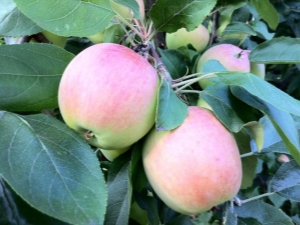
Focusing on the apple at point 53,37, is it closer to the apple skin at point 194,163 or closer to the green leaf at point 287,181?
the apple skin at point 194,163

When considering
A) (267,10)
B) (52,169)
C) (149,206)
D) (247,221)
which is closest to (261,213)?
(247,221)

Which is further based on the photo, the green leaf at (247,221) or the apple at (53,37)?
the apple at (53,37)

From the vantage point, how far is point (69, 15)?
565mm

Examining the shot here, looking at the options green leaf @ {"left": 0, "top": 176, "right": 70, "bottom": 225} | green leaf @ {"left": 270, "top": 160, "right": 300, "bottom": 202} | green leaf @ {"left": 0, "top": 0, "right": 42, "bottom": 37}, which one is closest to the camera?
green leaf @ {"left": 0, "top": 176, "right": 70, "bottom": 225}

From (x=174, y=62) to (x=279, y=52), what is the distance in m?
0.22

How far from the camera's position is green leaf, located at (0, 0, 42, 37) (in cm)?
66

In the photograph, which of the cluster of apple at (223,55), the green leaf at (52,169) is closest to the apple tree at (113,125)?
the green leaf at (52,169)

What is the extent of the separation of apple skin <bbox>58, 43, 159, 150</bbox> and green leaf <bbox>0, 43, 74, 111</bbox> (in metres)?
0.08

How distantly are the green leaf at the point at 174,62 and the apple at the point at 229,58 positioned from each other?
83mm

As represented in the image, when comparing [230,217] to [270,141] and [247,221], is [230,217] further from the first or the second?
[270,141]

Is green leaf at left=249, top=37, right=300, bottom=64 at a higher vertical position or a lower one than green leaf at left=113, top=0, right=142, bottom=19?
lower

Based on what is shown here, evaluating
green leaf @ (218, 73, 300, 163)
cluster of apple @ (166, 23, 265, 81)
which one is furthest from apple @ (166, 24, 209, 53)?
green leaf @ (218, 73, 300, 163)

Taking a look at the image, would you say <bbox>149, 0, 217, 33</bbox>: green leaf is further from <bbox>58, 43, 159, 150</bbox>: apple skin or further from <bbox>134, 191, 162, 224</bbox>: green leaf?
<bbox>134, 191, 162, 224</bbox>: green leaf

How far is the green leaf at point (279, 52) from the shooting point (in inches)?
28.8
